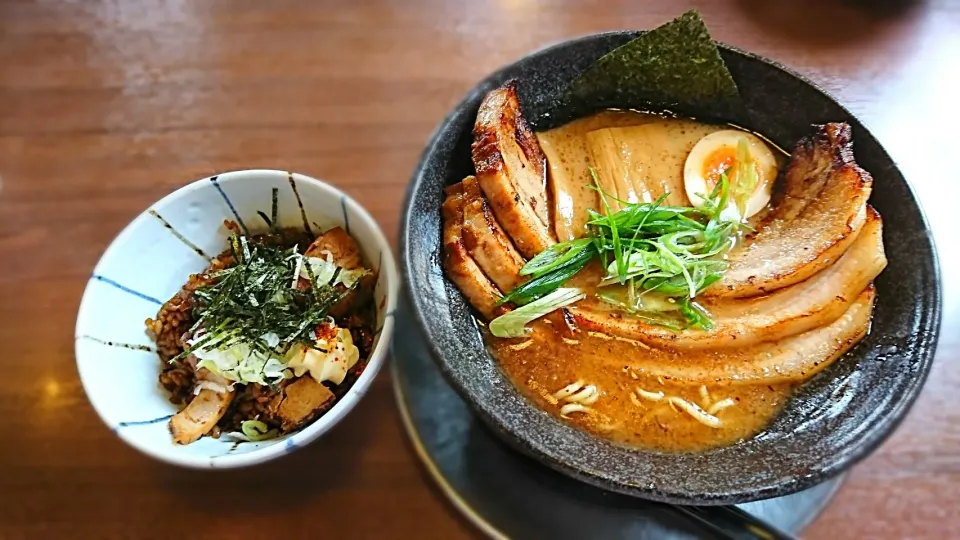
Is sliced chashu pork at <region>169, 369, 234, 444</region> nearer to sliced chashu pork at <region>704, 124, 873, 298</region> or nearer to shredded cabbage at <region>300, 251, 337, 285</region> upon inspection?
shredded cabbage at <region>300, 251, 337, 285</region>

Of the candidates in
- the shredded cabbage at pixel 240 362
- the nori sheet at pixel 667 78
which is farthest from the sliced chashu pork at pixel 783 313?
the shredded cabbage at pixel 240 362

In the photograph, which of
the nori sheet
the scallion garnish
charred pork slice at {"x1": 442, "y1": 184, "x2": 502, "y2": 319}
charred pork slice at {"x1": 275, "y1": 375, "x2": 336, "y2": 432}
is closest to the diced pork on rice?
charred pork slice at {"x1": 275, "y1": 375, "x2": 336, "y2": 432}

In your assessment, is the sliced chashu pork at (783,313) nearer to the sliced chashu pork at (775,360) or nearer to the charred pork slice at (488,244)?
the sliced chashu pork at (775,360)

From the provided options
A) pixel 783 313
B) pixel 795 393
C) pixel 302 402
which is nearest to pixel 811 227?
pixel 783 313

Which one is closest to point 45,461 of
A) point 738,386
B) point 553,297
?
point 553,297

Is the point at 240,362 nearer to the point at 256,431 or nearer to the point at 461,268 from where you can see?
the point at 256,431

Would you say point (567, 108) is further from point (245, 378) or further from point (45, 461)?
point (45, 461)

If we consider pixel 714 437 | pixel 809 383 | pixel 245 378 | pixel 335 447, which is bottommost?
pixel 335 447
